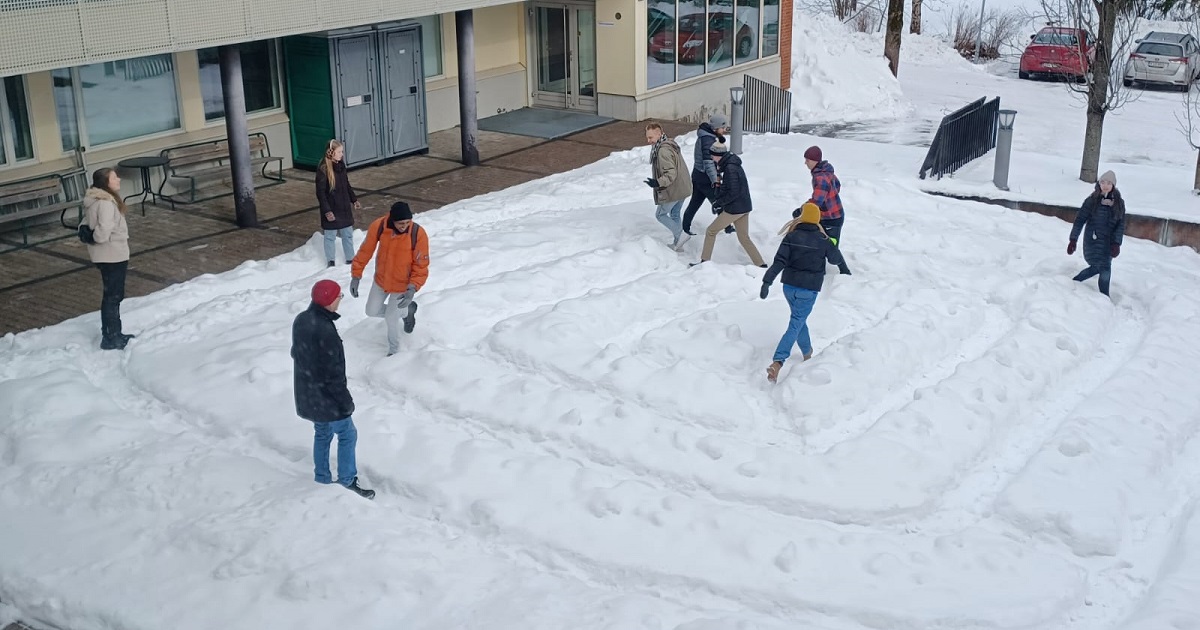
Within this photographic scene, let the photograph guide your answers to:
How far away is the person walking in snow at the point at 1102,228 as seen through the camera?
42.0 ft

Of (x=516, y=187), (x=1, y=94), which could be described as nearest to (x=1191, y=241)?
(x=516, y=187)

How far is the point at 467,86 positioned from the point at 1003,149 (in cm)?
811

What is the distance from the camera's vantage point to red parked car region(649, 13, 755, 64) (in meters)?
22.6

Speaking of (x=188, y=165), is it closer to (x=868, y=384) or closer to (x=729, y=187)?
(x=729, y=187)

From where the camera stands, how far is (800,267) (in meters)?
10.4

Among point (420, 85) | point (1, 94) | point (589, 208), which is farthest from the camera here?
point (420, 85)

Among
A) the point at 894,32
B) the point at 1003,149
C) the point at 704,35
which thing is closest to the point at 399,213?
the point at 1003,149

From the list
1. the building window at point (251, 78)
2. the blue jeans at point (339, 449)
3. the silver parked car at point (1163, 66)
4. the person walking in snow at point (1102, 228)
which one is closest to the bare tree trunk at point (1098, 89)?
the person walking in snow at point (1102, 228)

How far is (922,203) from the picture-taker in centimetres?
1616

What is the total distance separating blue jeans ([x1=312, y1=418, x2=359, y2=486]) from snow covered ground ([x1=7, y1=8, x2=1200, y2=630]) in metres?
0.22

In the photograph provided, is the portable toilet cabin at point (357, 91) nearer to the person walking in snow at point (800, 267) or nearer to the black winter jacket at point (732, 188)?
the black winter jacket at point (732, 188)

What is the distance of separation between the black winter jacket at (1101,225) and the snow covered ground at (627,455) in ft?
1.51

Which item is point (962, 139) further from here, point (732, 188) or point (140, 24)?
point (140, 24)

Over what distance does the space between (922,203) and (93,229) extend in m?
10.5
